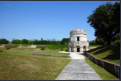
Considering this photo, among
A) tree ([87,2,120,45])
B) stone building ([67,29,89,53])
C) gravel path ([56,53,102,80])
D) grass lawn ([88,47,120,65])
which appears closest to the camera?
gravel path ([56,53,102,80])

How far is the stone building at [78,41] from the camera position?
110ft

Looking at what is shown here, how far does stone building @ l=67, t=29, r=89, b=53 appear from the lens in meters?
33.4

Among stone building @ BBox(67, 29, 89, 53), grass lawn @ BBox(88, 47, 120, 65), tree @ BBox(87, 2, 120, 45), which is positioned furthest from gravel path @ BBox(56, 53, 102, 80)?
stone building @ BBox(67, 29, 89, 53)

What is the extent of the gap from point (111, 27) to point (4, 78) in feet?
80.3

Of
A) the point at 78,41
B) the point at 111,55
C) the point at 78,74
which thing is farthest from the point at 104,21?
the point at 78,74

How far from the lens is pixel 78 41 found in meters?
33.5

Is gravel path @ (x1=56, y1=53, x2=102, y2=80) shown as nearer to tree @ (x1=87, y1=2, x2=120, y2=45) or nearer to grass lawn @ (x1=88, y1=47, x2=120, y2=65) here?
grass lawn @ (x1=88, y1=47, x2=120, y2=65)

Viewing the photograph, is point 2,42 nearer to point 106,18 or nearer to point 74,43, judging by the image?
point 74,43

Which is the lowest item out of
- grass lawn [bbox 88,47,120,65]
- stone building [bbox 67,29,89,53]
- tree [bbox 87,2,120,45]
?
grass lawn [bbox 88,47,120,65]

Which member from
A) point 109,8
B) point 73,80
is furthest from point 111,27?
point 73,80

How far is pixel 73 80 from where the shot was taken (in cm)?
622

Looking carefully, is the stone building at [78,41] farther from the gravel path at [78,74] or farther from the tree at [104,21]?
the gravel path at [78,74]

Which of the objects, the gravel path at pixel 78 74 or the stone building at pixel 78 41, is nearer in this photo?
the gravel path at pixel 78 74

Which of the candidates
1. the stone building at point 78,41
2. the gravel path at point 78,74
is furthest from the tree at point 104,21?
the gravel path at point 78,74
